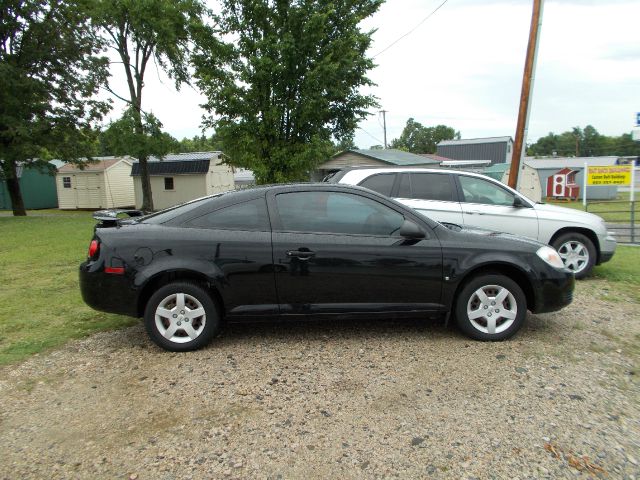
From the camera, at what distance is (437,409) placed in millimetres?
3182

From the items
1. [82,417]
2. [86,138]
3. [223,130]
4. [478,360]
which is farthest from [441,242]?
[86,138]

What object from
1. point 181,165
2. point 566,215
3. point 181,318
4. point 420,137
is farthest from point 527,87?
point 420,137

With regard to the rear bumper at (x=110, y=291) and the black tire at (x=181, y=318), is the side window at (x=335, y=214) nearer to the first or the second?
the black tire at (x=181, y=318)

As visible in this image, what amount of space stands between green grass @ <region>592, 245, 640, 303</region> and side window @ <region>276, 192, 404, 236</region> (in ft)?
12.7

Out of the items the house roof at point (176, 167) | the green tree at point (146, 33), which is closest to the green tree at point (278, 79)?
the green tree at point (146, 33)

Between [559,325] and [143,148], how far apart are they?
22827mm

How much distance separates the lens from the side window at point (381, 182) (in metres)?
6.93

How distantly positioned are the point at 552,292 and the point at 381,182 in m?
3.21

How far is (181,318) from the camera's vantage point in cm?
412

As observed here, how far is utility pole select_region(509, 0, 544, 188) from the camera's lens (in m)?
10.5

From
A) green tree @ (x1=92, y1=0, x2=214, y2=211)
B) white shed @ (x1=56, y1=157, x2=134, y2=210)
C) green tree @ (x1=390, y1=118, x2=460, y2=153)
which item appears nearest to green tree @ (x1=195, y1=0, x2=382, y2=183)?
green tree @ (x1=92, y1=0, x2=214, y2=211)

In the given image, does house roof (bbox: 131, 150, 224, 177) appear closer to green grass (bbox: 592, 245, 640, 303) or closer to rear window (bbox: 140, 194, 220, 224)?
green grass (bbox: 592, 245, 640, 303)

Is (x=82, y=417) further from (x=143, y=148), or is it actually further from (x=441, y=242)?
(x=143, y=148)

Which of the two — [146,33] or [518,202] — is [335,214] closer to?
[518,202]
